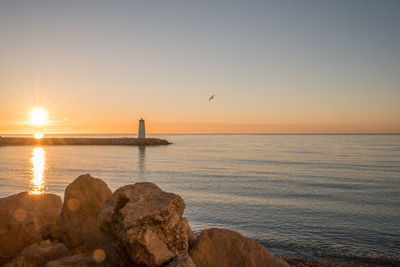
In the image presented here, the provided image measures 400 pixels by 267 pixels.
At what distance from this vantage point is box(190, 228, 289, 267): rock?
6.01 meters

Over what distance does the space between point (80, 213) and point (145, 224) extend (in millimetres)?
3582

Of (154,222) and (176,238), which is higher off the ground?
(154,222)

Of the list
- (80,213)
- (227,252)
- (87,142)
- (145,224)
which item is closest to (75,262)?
(145,224)

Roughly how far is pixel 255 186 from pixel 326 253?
1428 cm

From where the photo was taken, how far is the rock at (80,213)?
773 cm

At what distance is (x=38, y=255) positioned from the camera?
6113 millimetres

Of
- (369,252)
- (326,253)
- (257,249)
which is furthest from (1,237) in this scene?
(369,252)

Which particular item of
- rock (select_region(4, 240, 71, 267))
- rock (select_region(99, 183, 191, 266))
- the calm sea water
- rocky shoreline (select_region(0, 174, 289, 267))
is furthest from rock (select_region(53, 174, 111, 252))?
the calm sea water

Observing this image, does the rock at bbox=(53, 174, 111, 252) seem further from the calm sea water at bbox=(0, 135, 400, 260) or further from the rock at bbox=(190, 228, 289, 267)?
the calm sea water at bbox=(0, 135, 400, 260)

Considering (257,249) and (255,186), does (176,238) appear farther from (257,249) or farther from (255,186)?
(255,186)

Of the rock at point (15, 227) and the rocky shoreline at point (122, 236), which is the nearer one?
the rocky shoreline at point (122, 236)

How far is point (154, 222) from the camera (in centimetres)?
527

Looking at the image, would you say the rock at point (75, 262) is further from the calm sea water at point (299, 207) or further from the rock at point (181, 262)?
the calm sea water at point (299, 207)

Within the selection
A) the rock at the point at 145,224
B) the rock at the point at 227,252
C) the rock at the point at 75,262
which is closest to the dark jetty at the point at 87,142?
the rock at the point at 75,262
